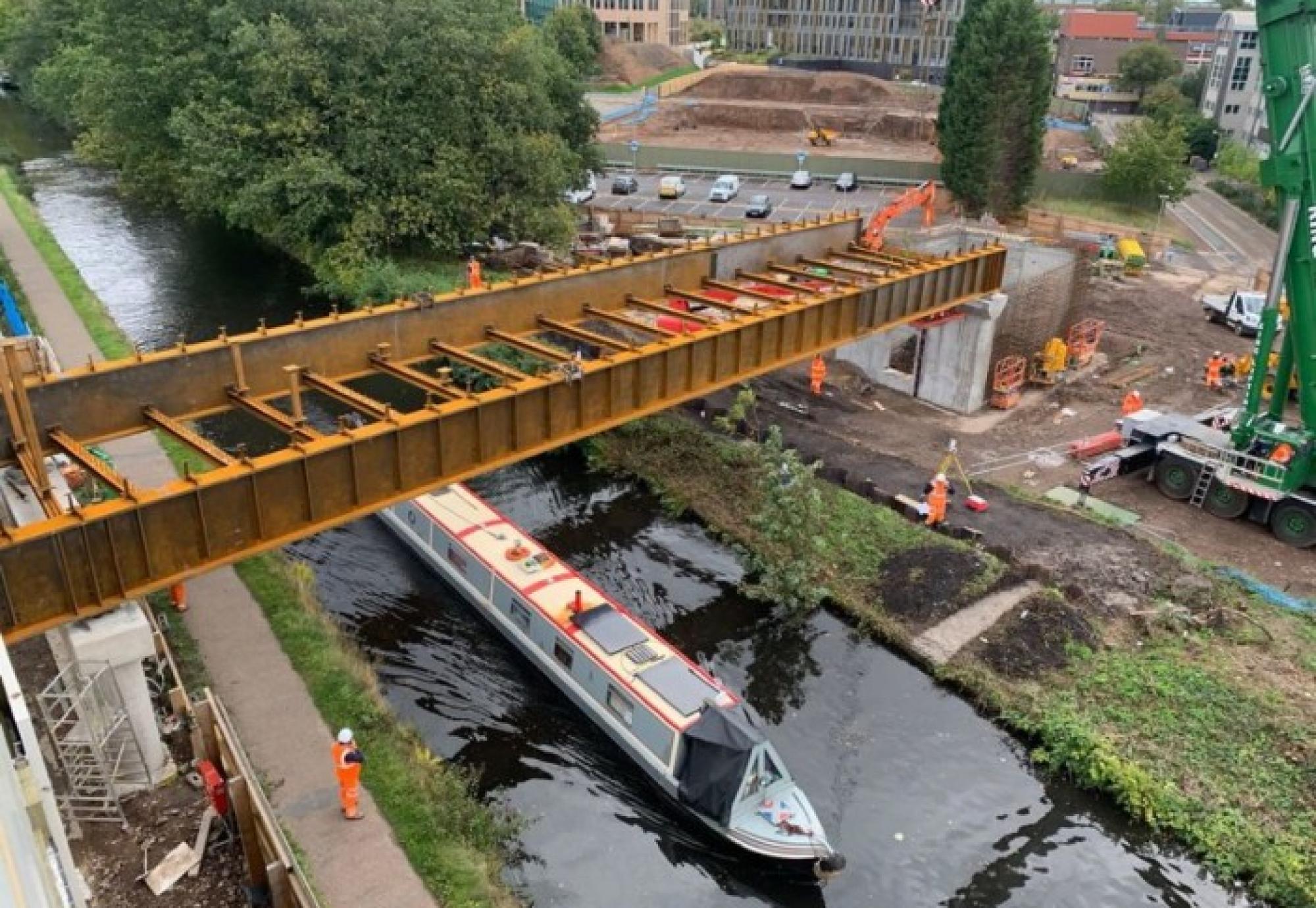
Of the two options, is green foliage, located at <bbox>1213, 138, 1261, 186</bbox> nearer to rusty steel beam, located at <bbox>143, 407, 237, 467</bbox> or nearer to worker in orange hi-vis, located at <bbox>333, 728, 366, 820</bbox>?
rusty steel beam, located at <bbox>143, 407, 237, 467</bbox>

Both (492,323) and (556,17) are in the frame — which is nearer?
(492,323)

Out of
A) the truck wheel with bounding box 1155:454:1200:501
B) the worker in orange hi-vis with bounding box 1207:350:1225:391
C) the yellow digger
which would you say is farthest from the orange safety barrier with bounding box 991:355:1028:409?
the yellow digger

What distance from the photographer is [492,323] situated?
18719 millimetres

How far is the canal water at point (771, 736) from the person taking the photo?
13852mm

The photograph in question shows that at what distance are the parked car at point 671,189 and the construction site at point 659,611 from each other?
3240 centimetres

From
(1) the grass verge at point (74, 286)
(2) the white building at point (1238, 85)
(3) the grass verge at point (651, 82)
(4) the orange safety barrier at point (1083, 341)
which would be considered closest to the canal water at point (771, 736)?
(1) the grass verge at point (74, 286)

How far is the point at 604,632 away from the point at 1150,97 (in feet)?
287

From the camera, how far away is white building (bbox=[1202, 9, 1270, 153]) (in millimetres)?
77875

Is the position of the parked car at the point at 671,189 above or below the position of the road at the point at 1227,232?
above

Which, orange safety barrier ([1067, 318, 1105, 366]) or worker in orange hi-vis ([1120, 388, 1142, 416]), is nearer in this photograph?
worker in orange hi-vis ([1120, 388, 1142, 416])

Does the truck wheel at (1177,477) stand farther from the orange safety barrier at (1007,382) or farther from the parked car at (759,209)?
the parked car at (759,209)

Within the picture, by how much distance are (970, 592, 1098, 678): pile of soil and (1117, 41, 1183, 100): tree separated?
104m

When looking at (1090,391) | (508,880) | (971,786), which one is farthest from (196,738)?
(1090,391)

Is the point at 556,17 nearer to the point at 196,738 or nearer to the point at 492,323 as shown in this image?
the point at 492,323
